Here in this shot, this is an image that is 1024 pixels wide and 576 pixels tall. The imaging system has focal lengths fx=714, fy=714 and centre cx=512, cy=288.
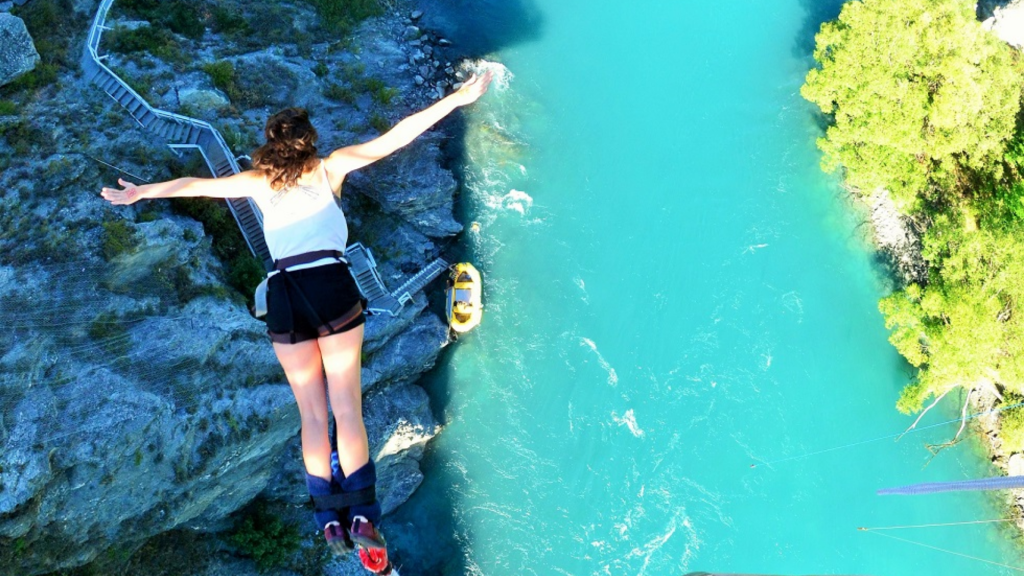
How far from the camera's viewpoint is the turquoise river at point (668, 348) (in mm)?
17969

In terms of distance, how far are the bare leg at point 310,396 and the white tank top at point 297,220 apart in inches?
28.7

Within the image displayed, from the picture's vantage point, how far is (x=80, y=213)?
1398 centimetres

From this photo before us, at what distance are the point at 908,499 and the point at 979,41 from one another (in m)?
11.4

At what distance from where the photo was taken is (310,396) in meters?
6.32

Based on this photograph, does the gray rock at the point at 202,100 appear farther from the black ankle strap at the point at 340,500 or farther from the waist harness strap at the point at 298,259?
→ the black ankle strap at the point at 340,500

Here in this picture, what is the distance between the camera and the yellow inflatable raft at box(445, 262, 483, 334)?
59.9 ft

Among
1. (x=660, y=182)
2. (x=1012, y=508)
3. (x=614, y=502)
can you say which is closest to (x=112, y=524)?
(x=614, y=502)

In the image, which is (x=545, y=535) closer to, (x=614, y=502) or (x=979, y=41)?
(x=614, y=502)

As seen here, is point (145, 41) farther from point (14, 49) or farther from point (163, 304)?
point (163, 304)

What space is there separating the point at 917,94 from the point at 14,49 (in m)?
20.1

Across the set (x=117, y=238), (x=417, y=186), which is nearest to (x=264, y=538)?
(x=117, y=238)

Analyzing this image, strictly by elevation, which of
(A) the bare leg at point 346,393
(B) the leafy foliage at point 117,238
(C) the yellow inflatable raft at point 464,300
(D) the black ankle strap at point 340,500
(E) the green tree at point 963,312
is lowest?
(B) the leafy foliage at point 117,238

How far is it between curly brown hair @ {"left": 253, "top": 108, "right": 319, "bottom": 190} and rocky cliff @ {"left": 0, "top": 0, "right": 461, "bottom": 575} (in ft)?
30.4

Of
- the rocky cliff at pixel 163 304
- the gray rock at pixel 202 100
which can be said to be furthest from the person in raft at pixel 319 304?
the gray rock at pixel 202 100
